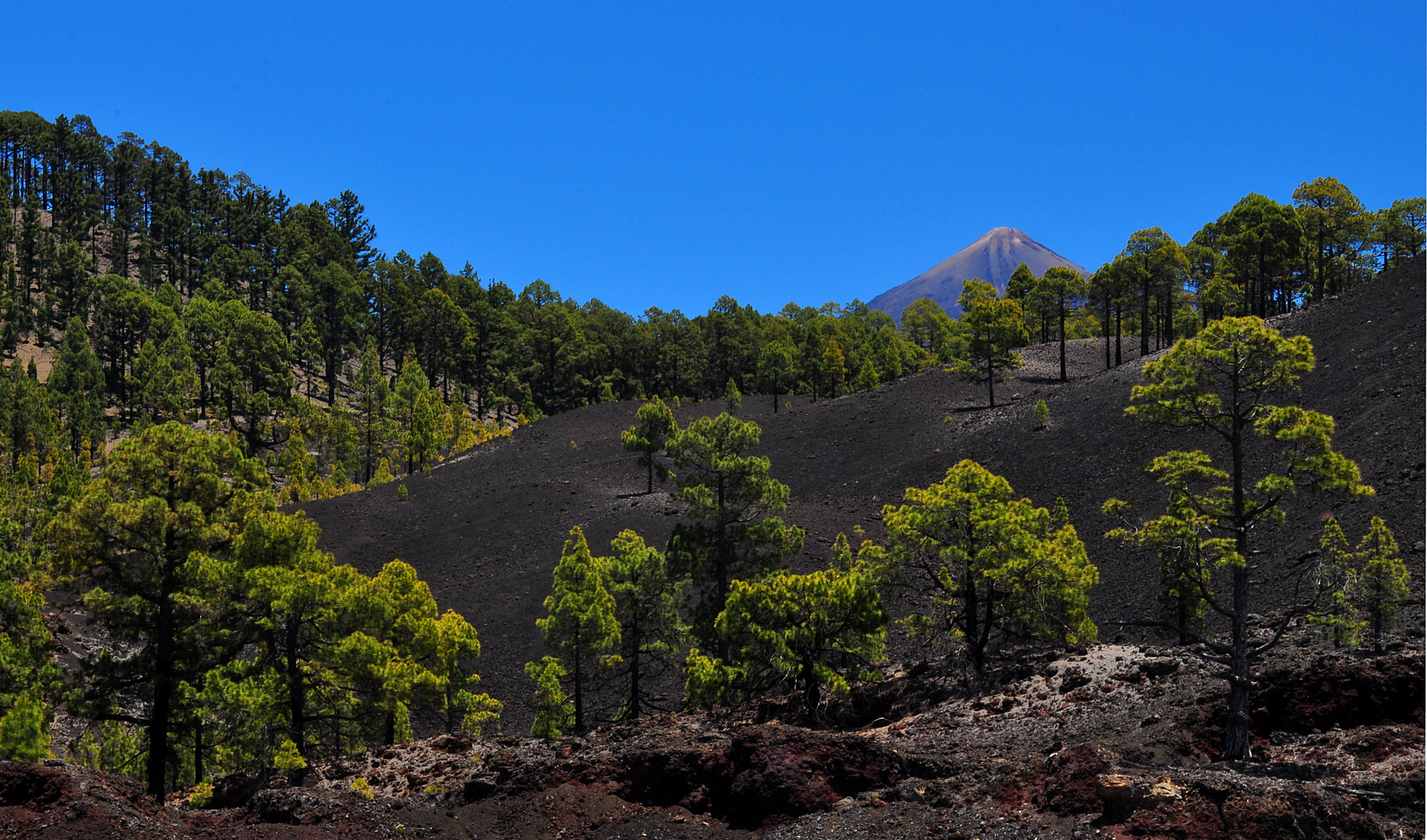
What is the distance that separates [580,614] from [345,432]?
47756mm

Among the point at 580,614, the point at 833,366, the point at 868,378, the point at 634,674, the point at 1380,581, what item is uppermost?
the point at 833,366

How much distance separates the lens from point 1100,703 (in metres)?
18.2

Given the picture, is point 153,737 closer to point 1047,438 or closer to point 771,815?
point 771,815

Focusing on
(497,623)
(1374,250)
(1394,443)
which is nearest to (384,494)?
(497,623)

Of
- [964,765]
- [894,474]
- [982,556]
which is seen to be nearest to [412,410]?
[894,474]

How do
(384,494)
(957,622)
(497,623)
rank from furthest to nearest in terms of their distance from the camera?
(384,494), (497,623), (957,622)

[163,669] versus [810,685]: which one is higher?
[163,669]

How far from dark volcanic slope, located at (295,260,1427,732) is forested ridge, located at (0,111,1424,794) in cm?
406

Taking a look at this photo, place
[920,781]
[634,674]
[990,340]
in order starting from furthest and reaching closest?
[990,340] < [634,674] < [920,781]

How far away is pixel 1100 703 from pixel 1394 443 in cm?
2570

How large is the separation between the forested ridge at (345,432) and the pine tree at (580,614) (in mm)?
100

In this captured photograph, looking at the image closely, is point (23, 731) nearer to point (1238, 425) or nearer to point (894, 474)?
point (1238, 425)

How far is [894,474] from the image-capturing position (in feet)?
178

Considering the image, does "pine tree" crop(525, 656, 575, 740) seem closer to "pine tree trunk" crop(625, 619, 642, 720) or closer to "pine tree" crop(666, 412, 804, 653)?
"pine tree trunk" crop(625, 619, 642, 720)
